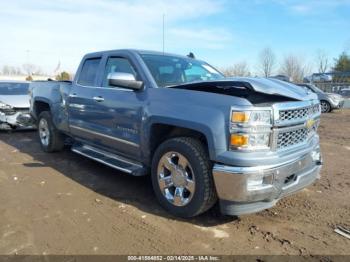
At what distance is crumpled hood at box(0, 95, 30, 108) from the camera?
945 cm

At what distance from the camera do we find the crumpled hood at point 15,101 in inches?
372

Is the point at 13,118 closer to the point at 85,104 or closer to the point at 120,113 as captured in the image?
the point at 85,104

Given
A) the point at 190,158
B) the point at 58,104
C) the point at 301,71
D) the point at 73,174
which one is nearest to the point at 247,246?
the point at 190,158

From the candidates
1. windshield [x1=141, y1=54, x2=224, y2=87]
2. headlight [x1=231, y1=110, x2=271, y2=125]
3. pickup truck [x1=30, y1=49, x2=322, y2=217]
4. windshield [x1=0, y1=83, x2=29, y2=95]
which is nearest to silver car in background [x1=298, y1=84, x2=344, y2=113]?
windshield [x1=0, y1=83, x2=29, y2=95]

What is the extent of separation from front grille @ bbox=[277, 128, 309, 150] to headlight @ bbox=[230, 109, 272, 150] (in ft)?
0.75

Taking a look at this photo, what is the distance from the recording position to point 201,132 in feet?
11.7

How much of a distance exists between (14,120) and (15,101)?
1.73 feet

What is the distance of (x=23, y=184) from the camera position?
17.1 feet

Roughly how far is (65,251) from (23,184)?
2.34 meters

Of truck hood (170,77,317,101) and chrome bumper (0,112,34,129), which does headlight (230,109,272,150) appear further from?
chrome bumper (0,112,34,129)

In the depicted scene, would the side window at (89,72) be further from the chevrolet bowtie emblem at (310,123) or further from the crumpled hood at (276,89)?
the chevrolet bowtie emblem at (310,123)

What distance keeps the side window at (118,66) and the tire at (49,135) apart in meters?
2.22

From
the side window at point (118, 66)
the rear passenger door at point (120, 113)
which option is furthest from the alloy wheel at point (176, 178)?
the side window at point (118, 66)

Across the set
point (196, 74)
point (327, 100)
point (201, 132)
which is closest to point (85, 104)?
point (196, 74)
